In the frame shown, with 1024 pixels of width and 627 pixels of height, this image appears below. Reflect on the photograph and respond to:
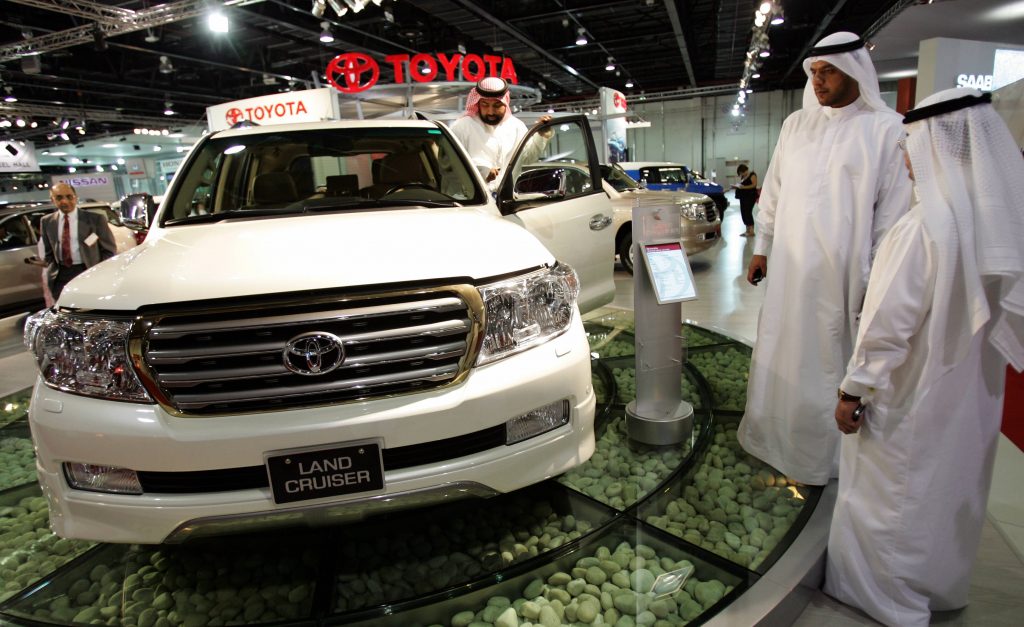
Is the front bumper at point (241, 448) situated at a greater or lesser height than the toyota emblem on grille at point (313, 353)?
lesser

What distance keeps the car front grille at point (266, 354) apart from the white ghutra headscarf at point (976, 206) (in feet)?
4.43

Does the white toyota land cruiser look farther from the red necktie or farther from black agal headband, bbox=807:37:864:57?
the red necktie

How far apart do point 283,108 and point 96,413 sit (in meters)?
9.66

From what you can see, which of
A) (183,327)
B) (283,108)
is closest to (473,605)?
(183,327)

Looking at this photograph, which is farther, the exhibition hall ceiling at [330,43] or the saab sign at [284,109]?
Result: the exhibition hall ceiling at [330,43]

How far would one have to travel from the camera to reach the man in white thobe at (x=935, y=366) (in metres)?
1.43

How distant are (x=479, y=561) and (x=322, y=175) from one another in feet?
7.15

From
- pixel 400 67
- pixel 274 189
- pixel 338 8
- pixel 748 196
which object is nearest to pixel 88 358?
pixel 274 189

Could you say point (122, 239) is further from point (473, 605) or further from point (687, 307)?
point (473, 605)

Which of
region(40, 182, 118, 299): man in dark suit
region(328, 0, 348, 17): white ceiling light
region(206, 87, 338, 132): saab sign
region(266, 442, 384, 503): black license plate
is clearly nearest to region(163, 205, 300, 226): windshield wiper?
region(266, 442, 384, 503): black license plate

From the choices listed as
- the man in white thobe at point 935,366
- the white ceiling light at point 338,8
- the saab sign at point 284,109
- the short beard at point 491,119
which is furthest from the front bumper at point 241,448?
the saab sign at point 284,109

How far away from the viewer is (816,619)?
1742 mm

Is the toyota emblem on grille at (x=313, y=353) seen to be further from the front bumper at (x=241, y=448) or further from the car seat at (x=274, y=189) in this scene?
the car seat at (x=274, y=189)

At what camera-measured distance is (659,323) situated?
8.54 feet
